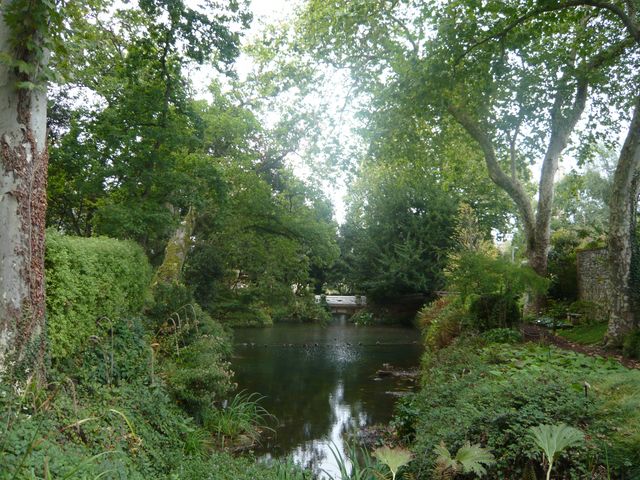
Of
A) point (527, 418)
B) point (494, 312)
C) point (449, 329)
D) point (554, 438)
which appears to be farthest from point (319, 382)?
point (554, 438)

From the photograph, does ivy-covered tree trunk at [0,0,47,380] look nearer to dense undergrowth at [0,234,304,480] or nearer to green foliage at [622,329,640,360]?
dense undergrowth at [0,234,304,480]

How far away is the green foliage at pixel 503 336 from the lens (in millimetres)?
11459

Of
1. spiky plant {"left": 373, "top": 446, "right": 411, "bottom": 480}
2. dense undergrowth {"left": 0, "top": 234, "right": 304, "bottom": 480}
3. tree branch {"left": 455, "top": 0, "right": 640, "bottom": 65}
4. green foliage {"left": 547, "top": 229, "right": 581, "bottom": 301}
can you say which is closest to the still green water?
dense undergrowth {"left": 0, "top": 234, "right": 304, "bottom": 480}

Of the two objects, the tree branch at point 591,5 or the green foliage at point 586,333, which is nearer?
the tree branch at point 591,5

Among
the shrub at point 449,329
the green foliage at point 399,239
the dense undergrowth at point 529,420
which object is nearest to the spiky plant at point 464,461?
the dense undergrowth at point 529,420

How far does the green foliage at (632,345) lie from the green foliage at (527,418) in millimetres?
2964

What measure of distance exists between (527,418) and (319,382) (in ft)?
29.8

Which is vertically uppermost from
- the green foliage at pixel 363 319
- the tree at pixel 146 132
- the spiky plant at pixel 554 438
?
the tree at pixel 146 132

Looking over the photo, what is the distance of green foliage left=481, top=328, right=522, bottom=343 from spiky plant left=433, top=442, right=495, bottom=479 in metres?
7.12

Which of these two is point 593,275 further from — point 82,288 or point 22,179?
point 22,179

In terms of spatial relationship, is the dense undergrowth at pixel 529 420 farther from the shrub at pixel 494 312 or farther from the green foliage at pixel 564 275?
the green foliage at pixel 564 275

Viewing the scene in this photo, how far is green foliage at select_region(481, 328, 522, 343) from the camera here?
37.6ft

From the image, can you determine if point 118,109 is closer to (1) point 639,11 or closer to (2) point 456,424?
(2) point 456,424

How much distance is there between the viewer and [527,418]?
4.97 m
